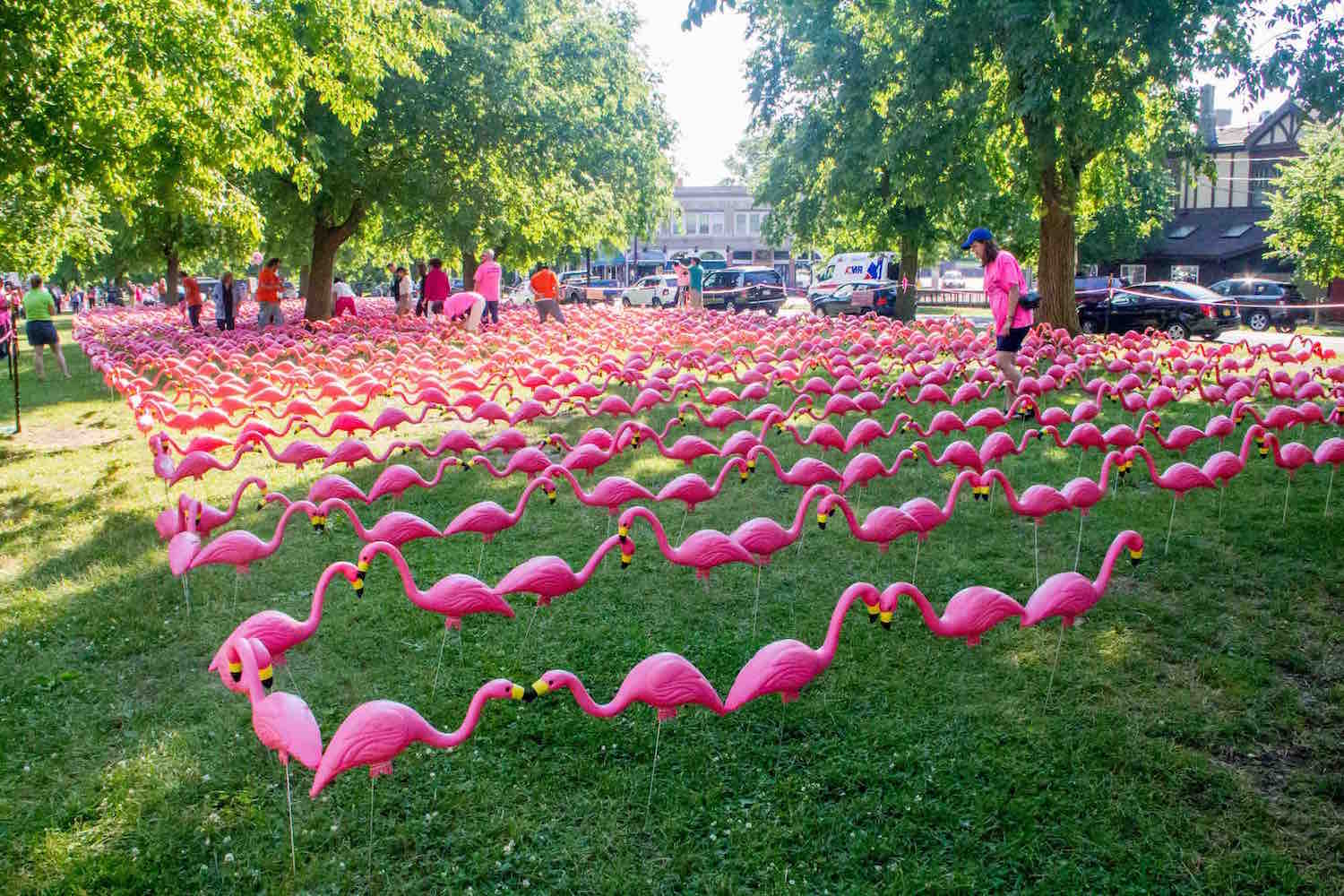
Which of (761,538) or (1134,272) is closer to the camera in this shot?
(761,538)

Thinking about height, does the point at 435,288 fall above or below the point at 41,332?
above

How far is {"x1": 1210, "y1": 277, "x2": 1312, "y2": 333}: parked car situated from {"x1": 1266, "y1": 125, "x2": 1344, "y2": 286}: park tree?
1.14m

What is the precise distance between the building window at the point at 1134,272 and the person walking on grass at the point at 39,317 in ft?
142

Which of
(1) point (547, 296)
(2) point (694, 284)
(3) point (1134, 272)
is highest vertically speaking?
(3) point (1134, 272)

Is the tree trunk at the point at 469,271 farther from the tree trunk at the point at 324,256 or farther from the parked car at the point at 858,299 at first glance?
the parked car at the point at 858,299

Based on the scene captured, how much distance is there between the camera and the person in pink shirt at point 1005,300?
34.6 ft

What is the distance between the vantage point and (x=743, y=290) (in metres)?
34.7

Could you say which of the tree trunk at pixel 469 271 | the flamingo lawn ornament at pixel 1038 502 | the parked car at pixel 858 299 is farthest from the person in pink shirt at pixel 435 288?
the flamingo lawn ornament at pixel 1038 502

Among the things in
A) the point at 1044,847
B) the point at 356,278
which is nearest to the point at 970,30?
the point at 1044,847

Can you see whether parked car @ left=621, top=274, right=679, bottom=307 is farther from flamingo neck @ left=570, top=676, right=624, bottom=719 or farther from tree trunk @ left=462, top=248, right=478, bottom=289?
flamingo neck @ left=570, top=676, right=624, bottom=719

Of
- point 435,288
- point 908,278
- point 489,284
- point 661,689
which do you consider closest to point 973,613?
point 661,689

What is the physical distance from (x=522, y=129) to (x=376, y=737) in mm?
20071

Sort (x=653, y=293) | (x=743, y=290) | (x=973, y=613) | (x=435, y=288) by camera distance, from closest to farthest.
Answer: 1. (x=973, y=613)
2. (x=435, y=288)
3. (x=743, y=290)
4. (x=653, y=293)

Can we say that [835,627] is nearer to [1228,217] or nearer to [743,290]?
[743,290]
